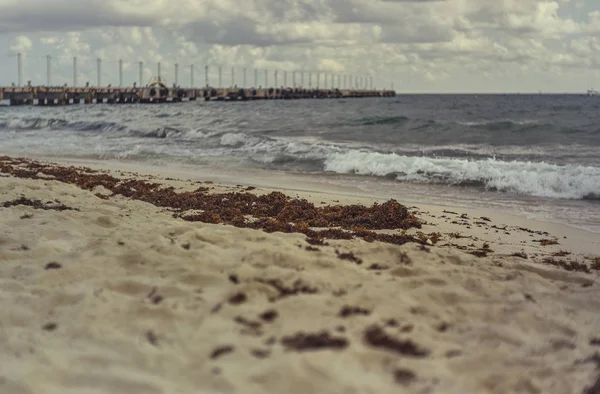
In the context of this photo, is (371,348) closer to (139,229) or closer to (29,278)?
(29,278)

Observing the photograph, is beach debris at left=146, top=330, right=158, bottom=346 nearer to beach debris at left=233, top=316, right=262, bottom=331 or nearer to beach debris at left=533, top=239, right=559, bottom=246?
beach debris at left=233, top=316, right=262, bottom=331

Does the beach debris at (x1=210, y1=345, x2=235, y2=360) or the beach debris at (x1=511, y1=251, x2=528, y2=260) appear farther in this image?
the beach debris at (x1=511, y1=251, x2=528, y2=260)

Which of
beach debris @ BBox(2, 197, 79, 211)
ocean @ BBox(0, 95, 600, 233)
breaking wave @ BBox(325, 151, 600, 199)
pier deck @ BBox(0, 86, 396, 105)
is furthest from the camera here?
pier deck @ BBox(0, 86, 396, 105)

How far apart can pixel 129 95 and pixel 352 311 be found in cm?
8828

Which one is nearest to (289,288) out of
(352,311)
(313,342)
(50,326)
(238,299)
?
(238,299)

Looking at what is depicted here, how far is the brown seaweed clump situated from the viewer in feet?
21.7

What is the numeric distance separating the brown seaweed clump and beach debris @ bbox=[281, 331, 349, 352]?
7.47 ft

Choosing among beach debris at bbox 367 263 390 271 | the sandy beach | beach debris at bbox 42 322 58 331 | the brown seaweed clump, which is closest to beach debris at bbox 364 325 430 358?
the sandy beach

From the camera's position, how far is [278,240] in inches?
199

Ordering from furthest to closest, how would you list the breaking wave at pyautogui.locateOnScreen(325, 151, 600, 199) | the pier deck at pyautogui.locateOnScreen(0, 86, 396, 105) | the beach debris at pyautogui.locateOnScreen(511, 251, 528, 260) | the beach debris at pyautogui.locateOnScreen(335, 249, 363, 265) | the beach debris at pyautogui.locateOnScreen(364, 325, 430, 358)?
the pier deck at pyautogui.locateOnScreen(0, 86, 396, 105), the breaking wave at pyautogui.locateOnScreen(325, 151, 600, 199), the beach debris at pyautogui.locateOnScreen(511, 251, 528, 260), the beach debris at pyautogui.locateOnScreen(335, 249, 363, 265), the beach debris at pyautogui.locateOnScreen(364, 325, 430, 358)

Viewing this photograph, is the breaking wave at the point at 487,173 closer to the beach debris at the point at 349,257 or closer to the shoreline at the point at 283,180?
the shoreline at the point at 283,180

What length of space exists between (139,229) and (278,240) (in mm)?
1469

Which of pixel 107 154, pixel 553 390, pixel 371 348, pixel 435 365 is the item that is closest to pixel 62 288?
pixel 371 348

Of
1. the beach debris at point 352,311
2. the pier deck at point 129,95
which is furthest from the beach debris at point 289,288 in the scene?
the pier deck at point 129,95
